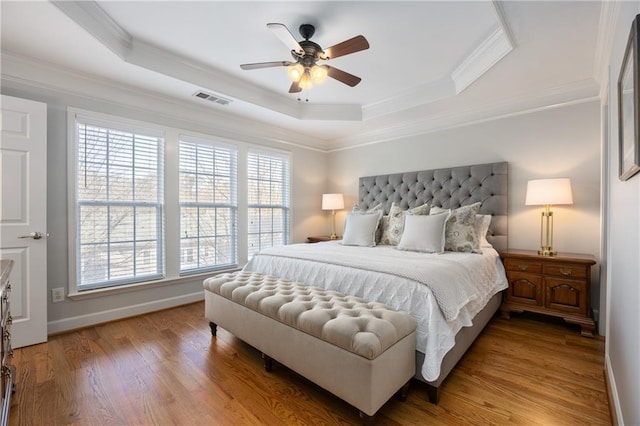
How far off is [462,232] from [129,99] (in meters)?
3.85

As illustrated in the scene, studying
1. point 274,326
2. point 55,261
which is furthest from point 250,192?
point 274,326

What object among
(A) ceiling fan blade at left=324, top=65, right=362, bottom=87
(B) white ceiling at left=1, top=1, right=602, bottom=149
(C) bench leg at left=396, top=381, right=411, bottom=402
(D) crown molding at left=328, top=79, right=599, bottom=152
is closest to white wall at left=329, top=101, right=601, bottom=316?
(D) crown molding at left=328, top=79, right=599, bottom=152

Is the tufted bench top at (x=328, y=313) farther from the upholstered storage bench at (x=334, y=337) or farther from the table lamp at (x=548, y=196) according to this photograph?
the table lamp at (x=548, y=196)

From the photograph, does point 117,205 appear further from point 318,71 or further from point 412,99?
point 412,99

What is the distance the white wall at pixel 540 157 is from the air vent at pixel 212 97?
2691 mm

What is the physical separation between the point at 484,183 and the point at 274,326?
9.85 ft

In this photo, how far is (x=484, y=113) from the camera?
3617 mm

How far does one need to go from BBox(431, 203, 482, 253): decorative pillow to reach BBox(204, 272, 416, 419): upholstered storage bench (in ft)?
4.75

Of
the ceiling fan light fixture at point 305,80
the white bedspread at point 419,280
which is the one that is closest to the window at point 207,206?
the white bedspread at point 419,280

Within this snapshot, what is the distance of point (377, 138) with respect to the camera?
472cm

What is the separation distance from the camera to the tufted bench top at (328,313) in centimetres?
157

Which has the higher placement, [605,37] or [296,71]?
[605,37]

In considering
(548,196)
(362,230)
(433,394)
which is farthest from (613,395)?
(362,230)

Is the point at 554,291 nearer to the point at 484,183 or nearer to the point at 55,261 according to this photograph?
the point at 484,183
